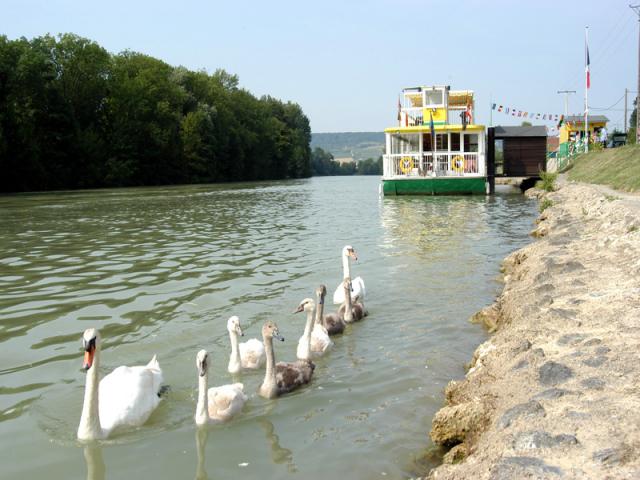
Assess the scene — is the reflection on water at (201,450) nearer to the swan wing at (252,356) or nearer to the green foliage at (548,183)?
the swan wing at (252,356)

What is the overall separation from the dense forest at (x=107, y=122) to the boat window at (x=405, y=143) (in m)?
31.7

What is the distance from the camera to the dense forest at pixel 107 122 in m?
54.8

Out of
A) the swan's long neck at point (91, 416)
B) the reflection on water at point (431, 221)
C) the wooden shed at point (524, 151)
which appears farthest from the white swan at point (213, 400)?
the wooden shed at point (524, 151)

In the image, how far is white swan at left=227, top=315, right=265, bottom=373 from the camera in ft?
24.9

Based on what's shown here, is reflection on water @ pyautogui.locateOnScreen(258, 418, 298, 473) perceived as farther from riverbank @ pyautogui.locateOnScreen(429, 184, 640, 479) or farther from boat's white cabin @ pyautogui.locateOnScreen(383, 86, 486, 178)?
boat's white cabin @ pyautogui.locateOnScreen(383, 86, 486, 178)

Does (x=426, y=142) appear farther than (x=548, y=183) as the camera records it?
→ Yes

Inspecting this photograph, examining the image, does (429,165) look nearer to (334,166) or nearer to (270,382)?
(270,382)

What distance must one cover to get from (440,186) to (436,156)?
209 centimetres

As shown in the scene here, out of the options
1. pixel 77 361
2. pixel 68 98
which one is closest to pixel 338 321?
pixel 77 361

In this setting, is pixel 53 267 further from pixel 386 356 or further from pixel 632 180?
pixel 632 180

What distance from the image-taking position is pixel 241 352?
7.94m

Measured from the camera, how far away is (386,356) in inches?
315

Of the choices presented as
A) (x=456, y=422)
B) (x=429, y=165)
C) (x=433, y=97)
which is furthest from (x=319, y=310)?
(x=433, y=97)

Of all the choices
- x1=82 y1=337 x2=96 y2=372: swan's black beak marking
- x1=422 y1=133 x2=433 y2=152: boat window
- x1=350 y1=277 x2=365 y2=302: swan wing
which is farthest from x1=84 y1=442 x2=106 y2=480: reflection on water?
x1=422 y1=133 x2=433 y2=152: boat window
